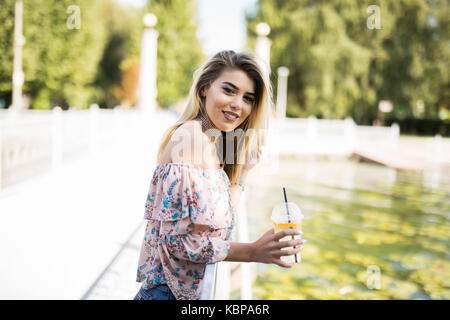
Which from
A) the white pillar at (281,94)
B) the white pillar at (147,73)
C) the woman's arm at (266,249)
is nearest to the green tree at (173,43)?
the white pillar at (281,94)

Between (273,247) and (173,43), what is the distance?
31.6 metres

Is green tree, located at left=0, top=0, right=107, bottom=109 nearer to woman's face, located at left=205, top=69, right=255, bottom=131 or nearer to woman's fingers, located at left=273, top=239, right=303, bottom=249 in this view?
woman's face, located at left=205, top=69, right=255, bottom=131

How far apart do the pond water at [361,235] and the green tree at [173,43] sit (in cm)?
2041

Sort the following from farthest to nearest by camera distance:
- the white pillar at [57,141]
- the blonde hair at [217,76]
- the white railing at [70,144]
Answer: the white pillar at [57,141] → the white railing at [70,144] → the blonde hair at [217,76]

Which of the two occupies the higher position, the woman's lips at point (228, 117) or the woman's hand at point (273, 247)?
the woman's lips at point (228, 117)

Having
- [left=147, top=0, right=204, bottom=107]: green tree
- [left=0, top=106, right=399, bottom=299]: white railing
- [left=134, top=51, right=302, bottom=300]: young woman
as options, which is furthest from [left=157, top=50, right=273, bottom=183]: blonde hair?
[left=147, top=0, right=204, bottom=107]: green tree

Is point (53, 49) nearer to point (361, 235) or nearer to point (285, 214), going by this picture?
point (361, 235)

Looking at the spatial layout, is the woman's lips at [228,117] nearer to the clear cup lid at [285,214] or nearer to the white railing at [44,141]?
the clear cup lid at [285,214]

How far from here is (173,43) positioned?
31234 millimetres

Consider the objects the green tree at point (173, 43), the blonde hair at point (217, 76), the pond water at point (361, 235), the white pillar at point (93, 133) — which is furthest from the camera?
the green tree at point (173, 43)

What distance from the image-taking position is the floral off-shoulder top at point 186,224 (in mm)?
1333

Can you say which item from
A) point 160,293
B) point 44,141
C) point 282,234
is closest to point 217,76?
point 282,234

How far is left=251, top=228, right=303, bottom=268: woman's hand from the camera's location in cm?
129

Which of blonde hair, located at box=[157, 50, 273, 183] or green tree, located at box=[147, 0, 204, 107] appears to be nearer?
blonde hair, located at box=[157, 50, 273, 183]
